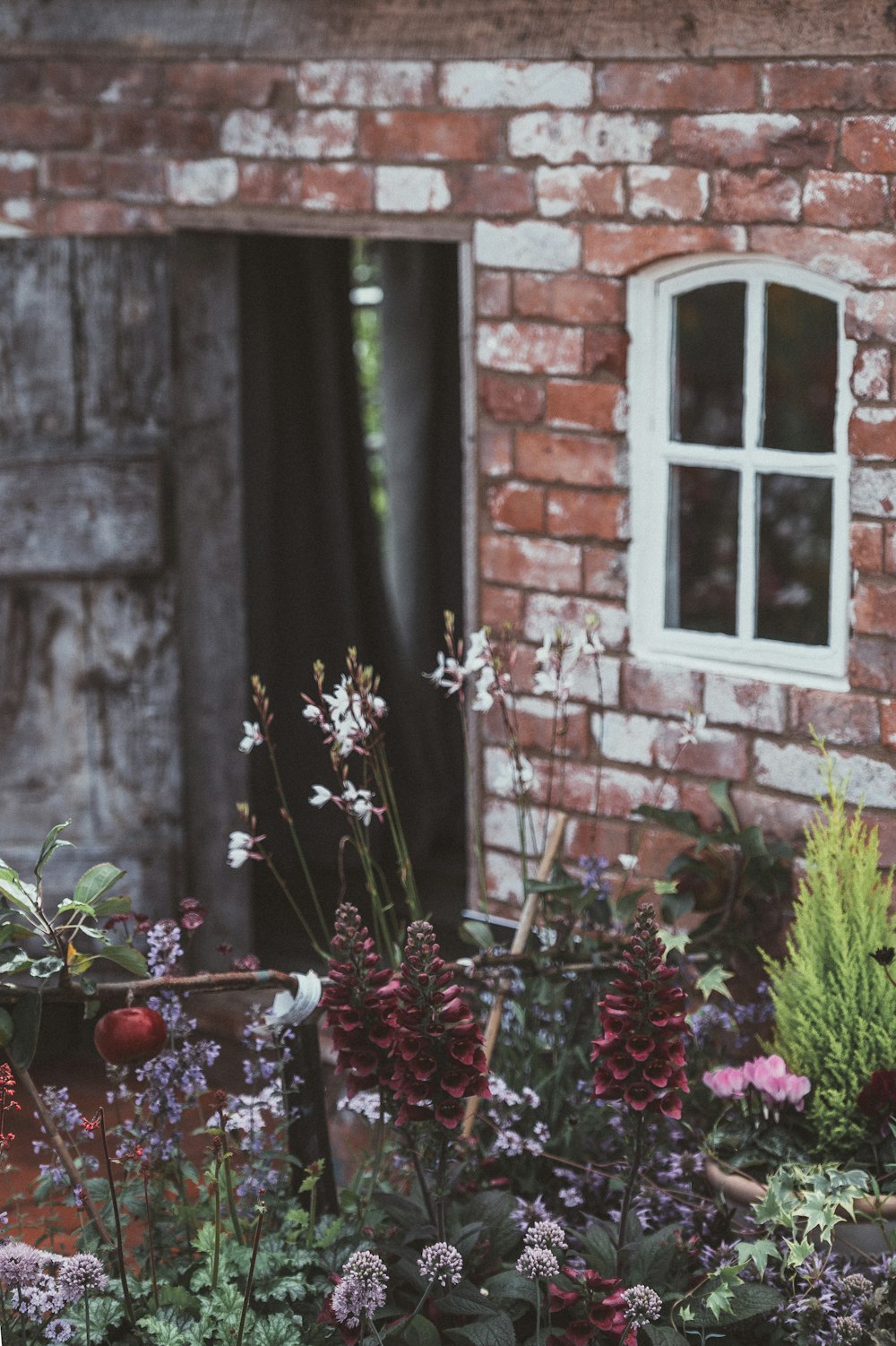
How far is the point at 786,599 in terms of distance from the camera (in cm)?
449

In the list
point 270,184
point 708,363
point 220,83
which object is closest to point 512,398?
point 708,363

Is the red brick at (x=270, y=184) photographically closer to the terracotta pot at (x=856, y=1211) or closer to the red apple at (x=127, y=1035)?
the red apple at (x=127, y=1035)

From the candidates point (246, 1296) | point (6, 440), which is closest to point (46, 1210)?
point (246, 1296)

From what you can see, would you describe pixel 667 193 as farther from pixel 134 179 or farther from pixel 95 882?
pixel 95 882

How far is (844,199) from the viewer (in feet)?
11.8

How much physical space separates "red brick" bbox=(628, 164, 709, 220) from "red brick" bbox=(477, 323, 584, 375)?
1.06 ft

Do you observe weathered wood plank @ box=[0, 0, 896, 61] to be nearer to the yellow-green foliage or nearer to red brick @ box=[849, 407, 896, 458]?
red brick @ box=[849, 407, 896, 458]

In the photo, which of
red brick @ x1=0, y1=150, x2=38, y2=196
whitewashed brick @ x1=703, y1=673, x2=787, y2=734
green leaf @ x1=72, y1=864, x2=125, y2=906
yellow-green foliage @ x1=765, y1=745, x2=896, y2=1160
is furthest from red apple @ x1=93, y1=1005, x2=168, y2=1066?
red brick @ x1=0, y1=150, x2=38, y2=196

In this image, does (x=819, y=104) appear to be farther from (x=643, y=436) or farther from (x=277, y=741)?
(x=277, y=741)

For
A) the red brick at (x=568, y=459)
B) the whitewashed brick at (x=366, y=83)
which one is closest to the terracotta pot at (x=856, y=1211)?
the red brick at (x=568, y=459)

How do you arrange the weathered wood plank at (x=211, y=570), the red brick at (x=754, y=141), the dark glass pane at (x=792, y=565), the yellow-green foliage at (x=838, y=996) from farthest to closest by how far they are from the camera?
the weathered wood plank at (x=211, y=570) → the dark glass pane at (x=792, y=565) → the red brick at (x=754, y=141) → the yellow-green foliage at (x=838, y=996)

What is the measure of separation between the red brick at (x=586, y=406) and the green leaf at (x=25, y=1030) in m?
2.01

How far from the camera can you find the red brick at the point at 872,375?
3594 mm

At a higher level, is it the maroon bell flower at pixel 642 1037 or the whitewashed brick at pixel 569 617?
the whitewashed brick at pixel 569 617
